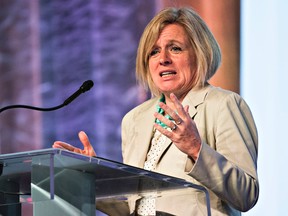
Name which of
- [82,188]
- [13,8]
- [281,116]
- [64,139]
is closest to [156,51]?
[281,116]

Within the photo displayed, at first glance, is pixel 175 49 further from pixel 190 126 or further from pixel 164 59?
pixel 190 126

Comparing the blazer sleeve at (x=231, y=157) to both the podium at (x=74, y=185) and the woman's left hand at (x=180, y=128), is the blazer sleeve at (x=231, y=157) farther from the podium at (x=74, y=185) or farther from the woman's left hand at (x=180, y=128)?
the podium at (x=74, y=185)

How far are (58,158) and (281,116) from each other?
65.0 inches

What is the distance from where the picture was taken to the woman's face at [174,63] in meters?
2.41

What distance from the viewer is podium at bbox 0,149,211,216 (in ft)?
4.93

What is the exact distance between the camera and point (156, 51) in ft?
8.20

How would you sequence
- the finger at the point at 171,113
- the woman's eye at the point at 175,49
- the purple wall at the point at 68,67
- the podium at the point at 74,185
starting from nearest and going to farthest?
the podium at the point at 74,185
the finger at the point at 171,113
the woman's eye at the point at 175,49
the purple wall at the point at 68,67

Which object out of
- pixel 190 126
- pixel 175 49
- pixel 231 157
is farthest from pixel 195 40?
pixel 190 126

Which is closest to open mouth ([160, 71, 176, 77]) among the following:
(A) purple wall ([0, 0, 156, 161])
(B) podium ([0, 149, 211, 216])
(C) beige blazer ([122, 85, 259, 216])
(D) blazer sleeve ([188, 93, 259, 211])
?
(C) beige blazer ([122, 85, 259, 216])

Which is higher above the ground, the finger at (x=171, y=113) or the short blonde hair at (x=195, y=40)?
the short blonde hair at (x=195, y=40)

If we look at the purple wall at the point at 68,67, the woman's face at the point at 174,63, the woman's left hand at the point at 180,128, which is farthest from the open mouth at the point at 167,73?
the purple wall at the point at 68,67

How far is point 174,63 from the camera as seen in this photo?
7.97 ft

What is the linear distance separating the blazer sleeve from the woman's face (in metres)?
0.21

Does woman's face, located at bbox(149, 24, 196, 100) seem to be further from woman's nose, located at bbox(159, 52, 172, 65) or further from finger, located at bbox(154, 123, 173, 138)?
finger, located at bbox(154, 123, 173, 138)
